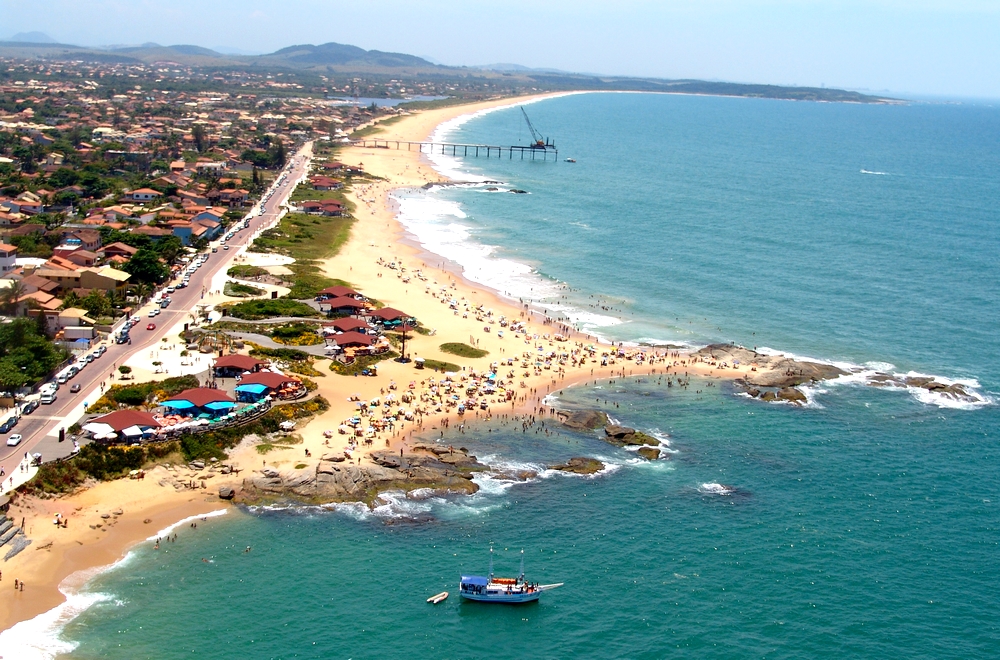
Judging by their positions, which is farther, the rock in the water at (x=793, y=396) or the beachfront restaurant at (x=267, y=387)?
the rock in the water at (x=793, y=396)

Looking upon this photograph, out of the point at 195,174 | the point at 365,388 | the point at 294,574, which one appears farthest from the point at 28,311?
the point at 195,174

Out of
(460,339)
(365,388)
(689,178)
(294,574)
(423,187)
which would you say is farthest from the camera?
(689,178)

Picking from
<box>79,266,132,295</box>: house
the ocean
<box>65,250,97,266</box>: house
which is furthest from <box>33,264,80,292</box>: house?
the ocean

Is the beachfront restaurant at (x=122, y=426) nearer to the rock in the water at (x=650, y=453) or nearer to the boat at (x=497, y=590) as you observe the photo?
the boat at (x=497, y=590)

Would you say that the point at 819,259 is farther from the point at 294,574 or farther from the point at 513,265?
the point at 294,574


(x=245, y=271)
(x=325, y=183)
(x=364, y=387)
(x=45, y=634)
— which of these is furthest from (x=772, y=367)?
(x=325, y=183)

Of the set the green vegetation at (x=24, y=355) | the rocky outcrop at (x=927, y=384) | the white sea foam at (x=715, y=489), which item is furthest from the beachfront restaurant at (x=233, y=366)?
the rocky outcrop at (x=927, y=384)

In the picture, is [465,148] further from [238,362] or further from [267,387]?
[267,387]

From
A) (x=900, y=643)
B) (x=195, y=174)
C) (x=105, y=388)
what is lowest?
(x=900, y=643)
